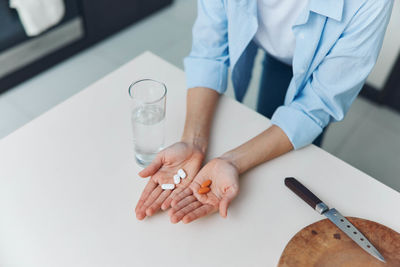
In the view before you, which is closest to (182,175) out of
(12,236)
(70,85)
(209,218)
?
(209,218)

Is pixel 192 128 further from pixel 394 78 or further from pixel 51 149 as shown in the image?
pixel 394 78

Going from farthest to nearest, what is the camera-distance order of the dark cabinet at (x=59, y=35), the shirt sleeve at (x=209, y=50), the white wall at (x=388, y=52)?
the dark cabinet at (x=59, y=35), the white wall at (x=388, y=52), the shirt sleeve at (x=209, y=50)

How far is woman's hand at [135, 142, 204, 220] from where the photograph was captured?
78cm

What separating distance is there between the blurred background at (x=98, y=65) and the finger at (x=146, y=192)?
1.34 meters

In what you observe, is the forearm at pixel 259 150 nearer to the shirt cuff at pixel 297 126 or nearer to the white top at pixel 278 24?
the shirt cuff at pixel 297 126

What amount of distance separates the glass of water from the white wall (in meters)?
1.51

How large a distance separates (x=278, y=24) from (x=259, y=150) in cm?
39

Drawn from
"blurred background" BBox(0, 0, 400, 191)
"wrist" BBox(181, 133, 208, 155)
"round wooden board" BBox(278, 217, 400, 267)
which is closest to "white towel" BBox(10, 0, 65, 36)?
"blurred background" BBox(0, 0, 400, 191)

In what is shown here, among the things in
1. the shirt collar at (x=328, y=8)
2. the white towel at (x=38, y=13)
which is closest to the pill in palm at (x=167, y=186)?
the shirt collar at (x=328, y=8)

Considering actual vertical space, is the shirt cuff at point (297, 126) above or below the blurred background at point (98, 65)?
above

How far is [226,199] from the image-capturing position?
77 centimetres

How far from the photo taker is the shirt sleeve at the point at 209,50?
1045mm

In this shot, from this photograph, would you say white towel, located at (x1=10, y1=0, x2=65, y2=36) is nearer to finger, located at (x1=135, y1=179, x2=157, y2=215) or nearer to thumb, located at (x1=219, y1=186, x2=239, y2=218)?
finger, located at (x1=135, y1=179, x2=157, y2=215)

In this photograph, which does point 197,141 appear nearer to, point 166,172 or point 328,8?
point 166,172
